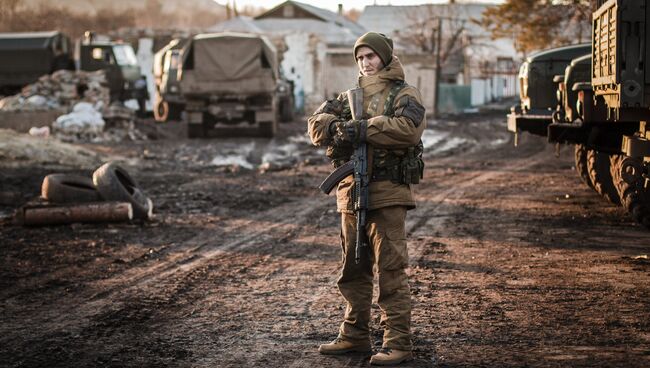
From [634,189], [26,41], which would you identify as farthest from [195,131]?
[634,189]

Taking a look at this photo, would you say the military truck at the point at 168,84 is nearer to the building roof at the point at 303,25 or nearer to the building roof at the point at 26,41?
the building roof at the point at 26,41

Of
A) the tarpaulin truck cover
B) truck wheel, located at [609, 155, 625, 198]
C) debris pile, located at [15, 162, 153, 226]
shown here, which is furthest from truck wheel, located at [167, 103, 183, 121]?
truck wheel, located at [609, 155, 625, 198]

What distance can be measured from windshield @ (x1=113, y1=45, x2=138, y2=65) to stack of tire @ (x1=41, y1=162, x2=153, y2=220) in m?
23.6

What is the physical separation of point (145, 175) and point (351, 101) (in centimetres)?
1226

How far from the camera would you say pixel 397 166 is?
549cm

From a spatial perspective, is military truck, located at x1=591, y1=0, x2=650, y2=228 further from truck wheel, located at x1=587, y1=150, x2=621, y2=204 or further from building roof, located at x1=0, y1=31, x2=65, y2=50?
building roof, located at x1=0, y1=31, x2=65, y2=50

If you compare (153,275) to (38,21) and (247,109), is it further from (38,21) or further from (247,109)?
(38,21)

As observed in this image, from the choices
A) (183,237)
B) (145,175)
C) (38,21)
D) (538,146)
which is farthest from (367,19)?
(183,237)

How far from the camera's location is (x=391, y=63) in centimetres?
553

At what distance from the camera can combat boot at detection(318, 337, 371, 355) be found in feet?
18.5

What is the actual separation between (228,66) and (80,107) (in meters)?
4.43

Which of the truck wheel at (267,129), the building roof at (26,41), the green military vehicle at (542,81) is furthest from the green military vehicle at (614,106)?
the building roof at (26,41)

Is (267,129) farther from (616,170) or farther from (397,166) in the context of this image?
(397,166)

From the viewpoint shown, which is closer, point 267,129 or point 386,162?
point 386,162
